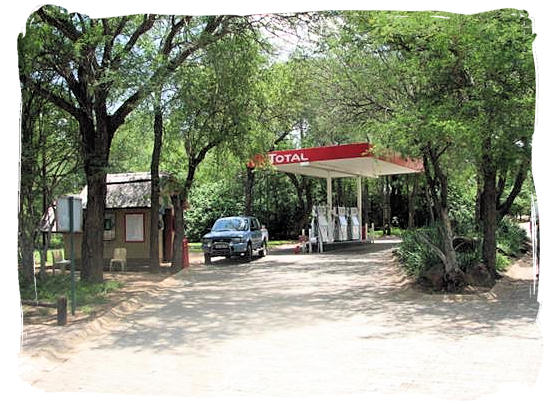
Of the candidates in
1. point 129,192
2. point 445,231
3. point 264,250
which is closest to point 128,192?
point 129,192

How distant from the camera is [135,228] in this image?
45.8ft

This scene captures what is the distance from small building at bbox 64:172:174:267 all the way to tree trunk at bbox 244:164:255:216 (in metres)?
3.05

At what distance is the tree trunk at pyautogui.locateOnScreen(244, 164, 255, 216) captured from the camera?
8.38 metres

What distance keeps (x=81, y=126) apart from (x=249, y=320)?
175 inches

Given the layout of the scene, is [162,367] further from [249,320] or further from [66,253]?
[66,253]

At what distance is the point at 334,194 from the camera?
20453mm

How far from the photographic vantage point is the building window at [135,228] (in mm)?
13906

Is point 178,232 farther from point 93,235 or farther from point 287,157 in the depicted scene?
point 287,157

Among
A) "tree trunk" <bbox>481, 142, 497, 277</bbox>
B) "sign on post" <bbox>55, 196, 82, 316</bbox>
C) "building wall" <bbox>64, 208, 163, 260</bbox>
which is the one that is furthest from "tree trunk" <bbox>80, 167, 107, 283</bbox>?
"tree trunk" <bbox>481, 142, 497, 277</bbox>

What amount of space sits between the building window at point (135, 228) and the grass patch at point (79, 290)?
4.25 m

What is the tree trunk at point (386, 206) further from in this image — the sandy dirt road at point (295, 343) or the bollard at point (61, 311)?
the bollard at point (61, 311)

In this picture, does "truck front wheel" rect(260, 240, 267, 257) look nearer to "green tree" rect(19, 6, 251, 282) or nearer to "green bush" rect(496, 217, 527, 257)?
"green tree" rect(19, 6, 251, 282)

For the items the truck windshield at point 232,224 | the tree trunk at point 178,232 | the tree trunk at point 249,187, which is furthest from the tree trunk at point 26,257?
the tree trunk at point 178,232

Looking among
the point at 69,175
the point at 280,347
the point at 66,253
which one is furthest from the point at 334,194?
the point at 280,347
